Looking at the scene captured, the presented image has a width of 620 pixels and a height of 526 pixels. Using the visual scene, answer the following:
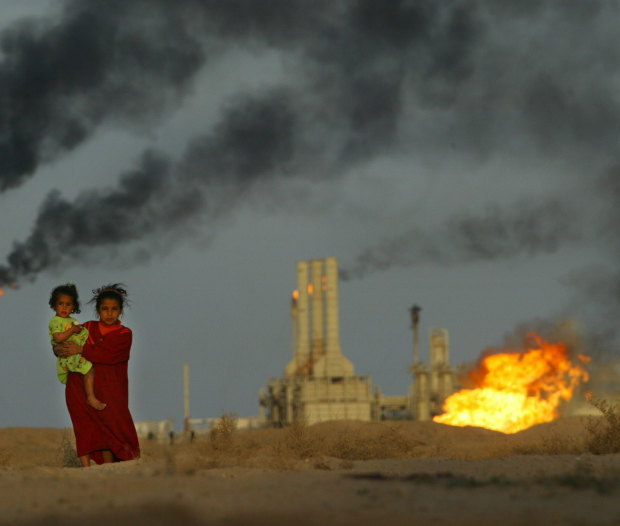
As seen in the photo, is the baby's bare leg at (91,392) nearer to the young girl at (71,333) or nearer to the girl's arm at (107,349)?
the young girl at (71,333)

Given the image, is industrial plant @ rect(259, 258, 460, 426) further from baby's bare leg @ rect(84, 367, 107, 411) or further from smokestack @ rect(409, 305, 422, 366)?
baby's bare leg @ rect(84, 367, 107, 411)

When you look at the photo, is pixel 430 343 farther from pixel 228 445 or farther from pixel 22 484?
pixel 22 484

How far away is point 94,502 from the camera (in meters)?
9.94

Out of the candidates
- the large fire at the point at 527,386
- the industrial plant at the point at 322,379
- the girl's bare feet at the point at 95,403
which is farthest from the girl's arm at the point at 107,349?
the industrial plant at the point at 322,379

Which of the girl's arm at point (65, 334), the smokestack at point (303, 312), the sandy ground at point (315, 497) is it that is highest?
the smokestack at point (303, 312)

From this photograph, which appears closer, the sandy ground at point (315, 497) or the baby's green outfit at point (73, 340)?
the sandy ground at point (315, 497)

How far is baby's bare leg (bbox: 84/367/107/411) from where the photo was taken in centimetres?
1620

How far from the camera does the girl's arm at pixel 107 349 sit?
53.2 ft

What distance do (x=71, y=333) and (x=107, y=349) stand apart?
0.61 metres

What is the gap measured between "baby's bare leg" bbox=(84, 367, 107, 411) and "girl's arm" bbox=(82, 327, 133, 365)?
0.22 metres

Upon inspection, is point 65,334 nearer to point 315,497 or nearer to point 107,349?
point 107,349

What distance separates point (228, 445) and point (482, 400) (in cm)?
2331

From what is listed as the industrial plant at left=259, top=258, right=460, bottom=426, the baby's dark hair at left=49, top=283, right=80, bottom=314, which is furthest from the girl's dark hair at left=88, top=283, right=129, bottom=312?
the industrial plant at left=259, top=258, right=460, bottom=426

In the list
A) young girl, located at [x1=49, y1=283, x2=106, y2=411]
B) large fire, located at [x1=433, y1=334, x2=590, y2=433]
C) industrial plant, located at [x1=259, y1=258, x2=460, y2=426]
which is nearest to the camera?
young girl, located at [x1=49, y1=283, x2=106, y2=411]
